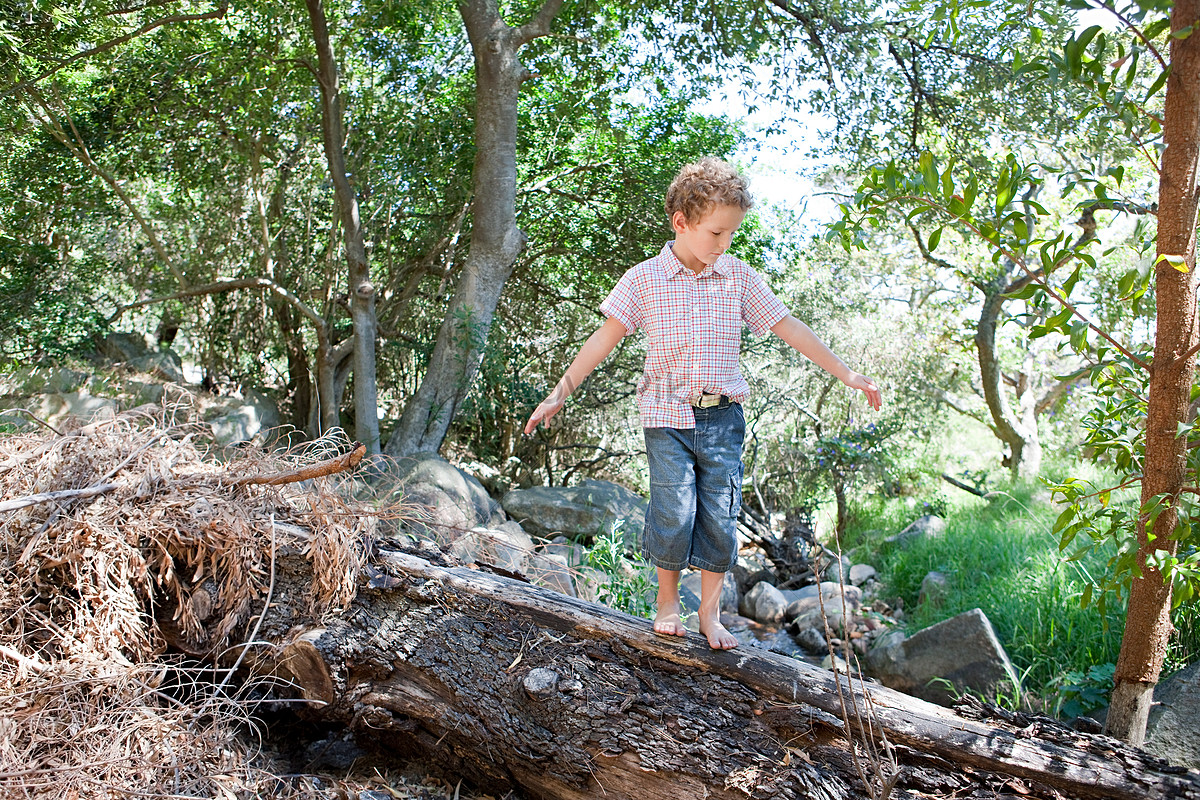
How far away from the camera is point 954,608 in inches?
215

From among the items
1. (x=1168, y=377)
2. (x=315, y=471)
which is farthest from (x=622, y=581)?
(x=1168, y=377)

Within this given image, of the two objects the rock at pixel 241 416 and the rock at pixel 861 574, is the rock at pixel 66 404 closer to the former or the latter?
the rock at pixel 241 416

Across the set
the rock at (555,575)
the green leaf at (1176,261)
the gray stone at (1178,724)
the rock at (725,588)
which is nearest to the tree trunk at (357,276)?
the rock at (555,575)

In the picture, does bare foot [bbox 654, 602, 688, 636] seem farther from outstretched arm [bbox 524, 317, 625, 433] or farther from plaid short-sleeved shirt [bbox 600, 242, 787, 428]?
outstretched arm [bbox 524, 317, 625, 433]

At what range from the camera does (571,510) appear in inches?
266

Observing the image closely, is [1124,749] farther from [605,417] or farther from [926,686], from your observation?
[605,417]

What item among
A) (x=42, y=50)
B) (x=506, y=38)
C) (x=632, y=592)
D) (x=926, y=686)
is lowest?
(x=926, y=686)

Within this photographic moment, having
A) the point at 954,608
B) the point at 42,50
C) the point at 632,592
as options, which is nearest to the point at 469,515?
the point at 632,592

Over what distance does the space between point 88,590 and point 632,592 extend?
2485 millimetres

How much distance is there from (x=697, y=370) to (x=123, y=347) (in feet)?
26.6

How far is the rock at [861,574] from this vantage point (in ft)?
23.5

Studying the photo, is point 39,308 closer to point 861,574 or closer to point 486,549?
point 486,549

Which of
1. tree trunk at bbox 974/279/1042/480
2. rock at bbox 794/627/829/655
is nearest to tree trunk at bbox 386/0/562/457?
rock at bbox 794/627/829/655

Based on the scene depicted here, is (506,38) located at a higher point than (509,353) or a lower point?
higher
